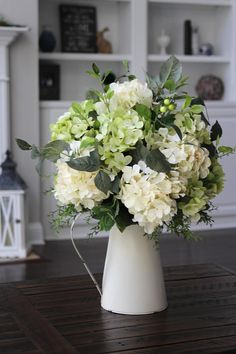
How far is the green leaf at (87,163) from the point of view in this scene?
147 cm

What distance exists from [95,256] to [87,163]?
2.96m

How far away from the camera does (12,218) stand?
4375 millimetres

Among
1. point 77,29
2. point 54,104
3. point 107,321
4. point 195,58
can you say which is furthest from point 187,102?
point 195,58

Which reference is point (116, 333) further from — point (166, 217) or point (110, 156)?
point (110, 156)

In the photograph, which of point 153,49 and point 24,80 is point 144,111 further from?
point 153,49

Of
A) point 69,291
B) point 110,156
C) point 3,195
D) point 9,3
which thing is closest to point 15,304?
point 69,291

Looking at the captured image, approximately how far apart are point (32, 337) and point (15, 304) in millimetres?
258

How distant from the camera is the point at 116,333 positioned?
4.82 ft

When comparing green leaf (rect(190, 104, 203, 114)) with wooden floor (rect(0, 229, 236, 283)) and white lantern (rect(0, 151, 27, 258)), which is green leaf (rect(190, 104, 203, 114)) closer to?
wooden floor (rect(0, 229, 236, 283))

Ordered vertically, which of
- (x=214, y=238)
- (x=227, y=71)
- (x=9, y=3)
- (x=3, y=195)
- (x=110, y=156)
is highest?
(x=9, y=3)

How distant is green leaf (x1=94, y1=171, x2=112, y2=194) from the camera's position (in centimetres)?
147

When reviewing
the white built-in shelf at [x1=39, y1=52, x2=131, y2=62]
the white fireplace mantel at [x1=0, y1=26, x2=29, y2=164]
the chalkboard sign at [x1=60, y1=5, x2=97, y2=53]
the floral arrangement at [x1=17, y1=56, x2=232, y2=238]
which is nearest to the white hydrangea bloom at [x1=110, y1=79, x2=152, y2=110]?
the floral arrangement at [x1=17, y1=56, x2=232, y2=238]

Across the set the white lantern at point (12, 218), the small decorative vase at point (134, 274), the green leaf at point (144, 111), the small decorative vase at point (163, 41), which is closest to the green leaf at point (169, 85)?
the green leaf at point (144, 111)

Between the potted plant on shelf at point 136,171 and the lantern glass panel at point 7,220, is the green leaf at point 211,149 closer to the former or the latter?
the potted plant on shelf at point 136,171
